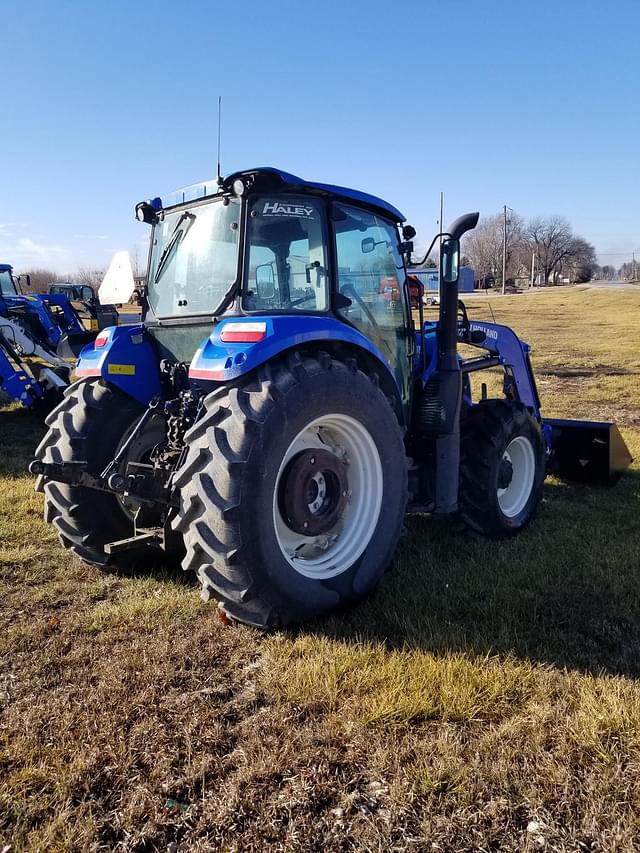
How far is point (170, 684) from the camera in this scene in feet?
9.75

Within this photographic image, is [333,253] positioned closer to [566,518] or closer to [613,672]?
[613,672]

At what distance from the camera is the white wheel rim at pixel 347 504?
3.59m

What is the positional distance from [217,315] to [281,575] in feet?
5.02

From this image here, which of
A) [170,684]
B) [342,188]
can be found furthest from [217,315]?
[170,684]

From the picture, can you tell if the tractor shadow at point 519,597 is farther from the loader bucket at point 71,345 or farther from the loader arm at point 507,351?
the loader bucket at point 71,345

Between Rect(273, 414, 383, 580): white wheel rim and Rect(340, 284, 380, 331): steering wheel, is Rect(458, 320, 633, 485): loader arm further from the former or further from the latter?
Rect(273, 414, 383, 580): white wheel rim

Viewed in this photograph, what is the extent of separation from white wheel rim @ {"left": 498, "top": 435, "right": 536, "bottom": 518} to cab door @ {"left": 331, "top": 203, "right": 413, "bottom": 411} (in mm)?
1292

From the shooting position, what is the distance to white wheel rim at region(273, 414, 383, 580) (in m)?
3.59

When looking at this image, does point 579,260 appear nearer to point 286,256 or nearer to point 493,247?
point 493,247

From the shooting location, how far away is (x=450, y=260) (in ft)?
14.5

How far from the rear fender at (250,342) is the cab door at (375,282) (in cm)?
61

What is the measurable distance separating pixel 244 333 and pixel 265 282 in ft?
2.10

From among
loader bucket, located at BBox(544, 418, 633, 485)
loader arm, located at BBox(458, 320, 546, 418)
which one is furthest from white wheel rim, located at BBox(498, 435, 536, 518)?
loader bucket, located at BBox(544, 418, 633, 485)

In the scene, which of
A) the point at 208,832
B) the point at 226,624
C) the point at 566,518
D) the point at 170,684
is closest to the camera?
the point at 208,832
